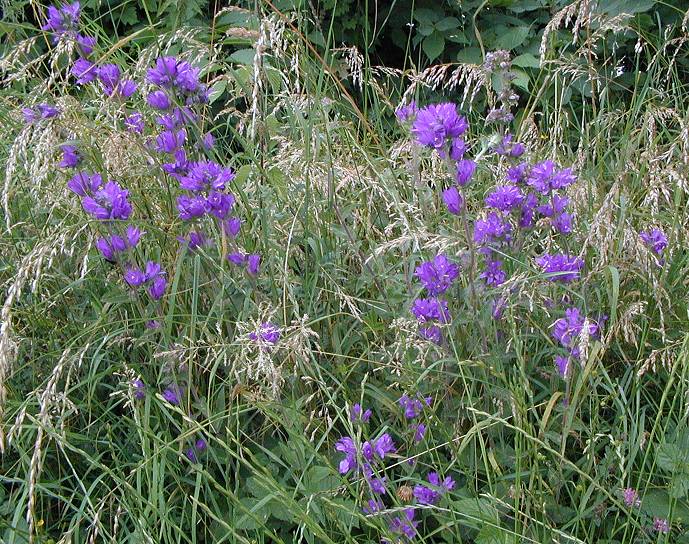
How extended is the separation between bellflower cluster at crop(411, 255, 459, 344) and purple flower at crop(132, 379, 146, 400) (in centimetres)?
51

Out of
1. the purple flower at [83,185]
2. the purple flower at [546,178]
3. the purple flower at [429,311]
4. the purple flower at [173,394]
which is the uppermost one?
the purple flower at [83,185]

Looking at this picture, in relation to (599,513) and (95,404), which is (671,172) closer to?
(599,513)

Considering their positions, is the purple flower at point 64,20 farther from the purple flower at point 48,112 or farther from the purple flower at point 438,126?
the purple flower at point 438,126

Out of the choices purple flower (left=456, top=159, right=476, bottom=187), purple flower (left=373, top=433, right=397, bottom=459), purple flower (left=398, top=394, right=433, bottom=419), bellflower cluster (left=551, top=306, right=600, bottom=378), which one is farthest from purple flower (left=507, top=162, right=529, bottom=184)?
purple flower (left=373, top=433, right=397, bottom=459)

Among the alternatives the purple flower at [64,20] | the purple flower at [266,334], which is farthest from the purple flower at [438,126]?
the purple flower at [64,20]

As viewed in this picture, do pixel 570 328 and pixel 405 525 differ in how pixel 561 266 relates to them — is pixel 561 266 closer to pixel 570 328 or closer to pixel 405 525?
pixel 570 328

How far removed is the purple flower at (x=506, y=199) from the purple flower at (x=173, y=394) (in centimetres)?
Result: 66

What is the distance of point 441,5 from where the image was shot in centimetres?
407

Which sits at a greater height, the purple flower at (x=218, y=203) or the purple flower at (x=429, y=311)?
the purple flower at (x=218, y=203)

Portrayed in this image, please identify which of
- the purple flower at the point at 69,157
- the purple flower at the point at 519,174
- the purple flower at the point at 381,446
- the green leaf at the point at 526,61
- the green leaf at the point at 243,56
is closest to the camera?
the purple flower at the point at 381,446

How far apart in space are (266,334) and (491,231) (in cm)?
47

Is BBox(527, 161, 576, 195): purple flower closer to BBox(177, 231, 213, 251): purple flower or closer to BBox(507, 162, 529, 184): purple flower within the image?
BBox(507, 162, 529, 184): purple flower

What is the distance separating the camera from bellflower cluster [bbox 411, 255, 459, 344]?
5.45ft

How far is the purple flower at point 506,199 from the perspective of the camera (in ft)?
5.56
